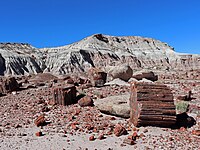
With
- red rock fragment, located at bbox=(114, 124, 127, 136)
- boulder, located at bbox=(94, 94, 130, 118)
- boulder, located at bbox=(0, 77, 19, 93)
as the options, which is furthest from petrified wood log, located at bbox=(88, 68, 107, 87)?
red rock fragment, located at bbox=(114, 124, 127, 136)

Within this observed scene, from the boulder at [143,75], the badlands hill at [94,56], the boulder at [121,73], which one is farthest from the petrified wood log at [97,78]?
the badlands hill at [94,56]

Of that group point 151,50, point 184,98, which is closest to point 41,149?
point 184,98

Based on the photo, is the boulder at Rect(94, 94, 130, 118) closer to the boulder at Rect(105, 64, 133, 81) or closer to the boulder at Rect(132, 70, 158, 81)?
the boulder at Rect(105, 64, 133, 81)

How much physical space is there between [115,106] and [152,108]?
177cm

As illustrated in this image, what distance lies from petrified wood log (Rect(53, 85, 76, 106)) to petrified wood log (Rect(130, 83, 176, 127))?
3679 millimetres

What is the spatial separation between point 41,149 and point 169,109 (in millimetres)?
4044

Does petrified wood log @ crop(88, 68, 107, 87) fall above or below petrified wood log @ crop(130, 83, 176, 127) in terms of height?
above

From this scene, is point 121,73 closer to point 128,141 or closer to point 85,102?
point 85,102

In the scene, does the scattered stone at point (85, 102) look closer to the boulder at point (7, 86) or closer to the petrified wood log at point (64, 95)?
the petrified wood log at point (64, 95)

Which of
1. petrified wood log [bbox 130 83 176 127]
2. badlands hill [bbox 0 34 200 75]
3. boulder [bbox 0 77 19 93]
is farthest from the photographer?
badlands hill [bbox 0 34 200 75]

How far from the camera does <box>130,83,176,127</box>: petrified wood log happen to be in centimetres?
871

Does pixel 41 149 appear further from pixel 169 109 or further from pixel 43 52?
pixel 43 52

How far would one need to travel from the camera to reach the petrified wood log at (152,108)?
8711mm

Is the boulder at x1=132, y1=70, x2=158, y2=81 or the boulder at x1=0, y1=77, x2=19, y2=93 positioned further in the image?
the boulder at x1=132, y1=70, x2=158, y2=81
